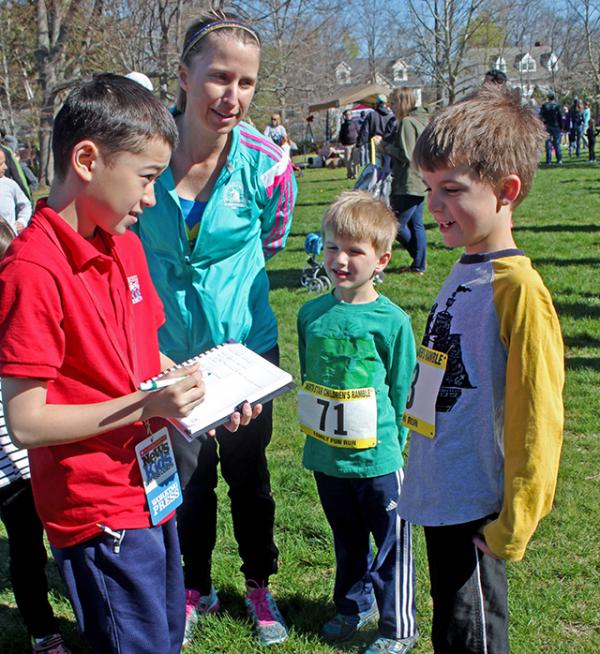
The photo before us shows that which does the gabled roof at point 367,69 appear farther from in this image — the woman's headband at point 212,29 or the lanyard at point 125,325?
the lanyard at point 125,325

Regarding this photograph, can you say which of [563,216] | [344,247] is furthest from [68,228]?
[563,216]

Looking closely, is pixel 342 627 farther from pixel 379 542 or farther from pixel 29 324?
pixel 29 324

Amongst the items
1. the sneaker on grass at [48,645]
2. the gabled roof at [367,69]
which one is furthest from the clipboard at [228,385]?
the gabled roof at [367,69]

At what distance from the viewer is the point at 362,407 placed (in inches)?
101

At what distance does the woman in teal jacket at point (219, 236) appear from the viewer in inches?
95.0

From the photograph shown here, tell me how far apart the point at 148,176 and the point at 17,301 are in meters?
0.46

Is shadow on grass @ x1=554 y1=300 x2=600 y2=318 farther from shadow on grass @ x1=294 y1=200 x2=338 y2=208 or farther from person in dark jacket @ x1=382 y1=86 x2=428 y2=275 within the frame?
shadow on grass @ x1=294 y1=200 x2=338 y2=208

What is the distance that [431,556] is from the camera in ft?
6.55

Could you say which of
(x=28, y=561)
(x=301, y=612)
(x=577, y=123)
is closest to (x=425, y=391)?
(x=301, y=612)

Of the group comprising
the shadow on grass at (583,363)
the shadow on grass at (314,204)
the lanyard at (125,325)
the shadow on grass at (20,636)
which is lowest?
the shadow on grass at (20,636)

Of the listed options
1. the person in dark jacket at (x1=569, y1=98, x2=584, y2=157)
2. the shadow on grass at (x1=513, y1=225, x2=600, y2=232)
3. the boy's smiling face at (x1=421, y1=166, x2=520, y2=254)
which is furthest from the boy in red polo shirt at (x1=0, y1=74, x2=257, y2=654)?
the person in dark jacket at (x1=569, y1=98, x2=584, y2=157)

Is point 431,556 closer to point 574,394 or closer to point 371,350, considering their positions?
point 371,350

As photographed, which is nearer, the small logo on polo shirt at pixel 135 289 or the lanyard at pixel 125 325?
the lanyard at pixel 125 325

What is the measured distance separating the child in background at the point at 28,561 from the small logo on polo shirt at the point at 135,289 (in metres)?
0.85
